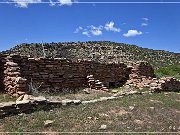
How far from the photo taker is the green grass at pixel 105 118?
30.8ft

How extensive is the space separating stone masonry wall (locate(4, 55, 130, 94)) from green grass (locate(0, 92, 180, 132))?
2.96 meters

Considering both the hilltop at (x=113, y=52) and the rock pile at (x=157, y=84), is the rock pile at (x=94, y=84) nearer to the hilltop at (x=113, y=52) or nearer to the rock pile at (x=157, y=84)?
the rock pile at (x=157, y=84)

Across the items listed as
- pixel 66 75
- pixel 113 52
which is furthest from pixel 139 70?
pixel 113 52

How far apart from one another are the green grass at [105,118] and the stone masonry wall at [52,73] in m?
2.96

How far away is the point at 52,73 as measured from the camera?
15578 mm

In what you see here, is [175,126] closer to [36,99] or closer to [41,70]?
[36,99]

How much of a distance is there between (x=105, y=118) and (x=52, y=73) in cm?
573

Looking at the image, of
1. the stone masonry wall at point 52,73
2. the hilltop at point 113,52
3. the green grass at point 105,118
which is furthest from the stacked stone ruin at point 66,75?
the hilltop at point 113,52

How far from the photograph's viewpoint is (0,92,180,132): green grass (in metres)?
9.38

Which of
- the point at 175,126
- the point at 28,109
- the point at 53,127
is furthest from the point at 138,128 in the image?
the point at 28,109

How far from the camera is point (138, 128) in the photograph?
970 centimetres

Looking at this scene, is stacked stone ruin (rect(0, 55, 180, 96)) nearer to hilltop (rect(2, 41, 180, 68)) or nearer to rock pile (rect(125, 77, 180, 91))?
rock pile (rect(125, 77, 180, 91))

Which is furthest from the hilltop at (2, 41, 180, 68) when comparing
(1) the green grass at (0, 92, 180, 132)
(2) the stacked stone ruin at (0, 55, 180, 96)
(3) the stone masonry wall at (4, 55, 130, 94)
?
(1) the green grass at (0, 92, 180, 132)

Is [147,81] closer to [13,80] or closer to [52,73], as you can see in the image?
[52,73]
